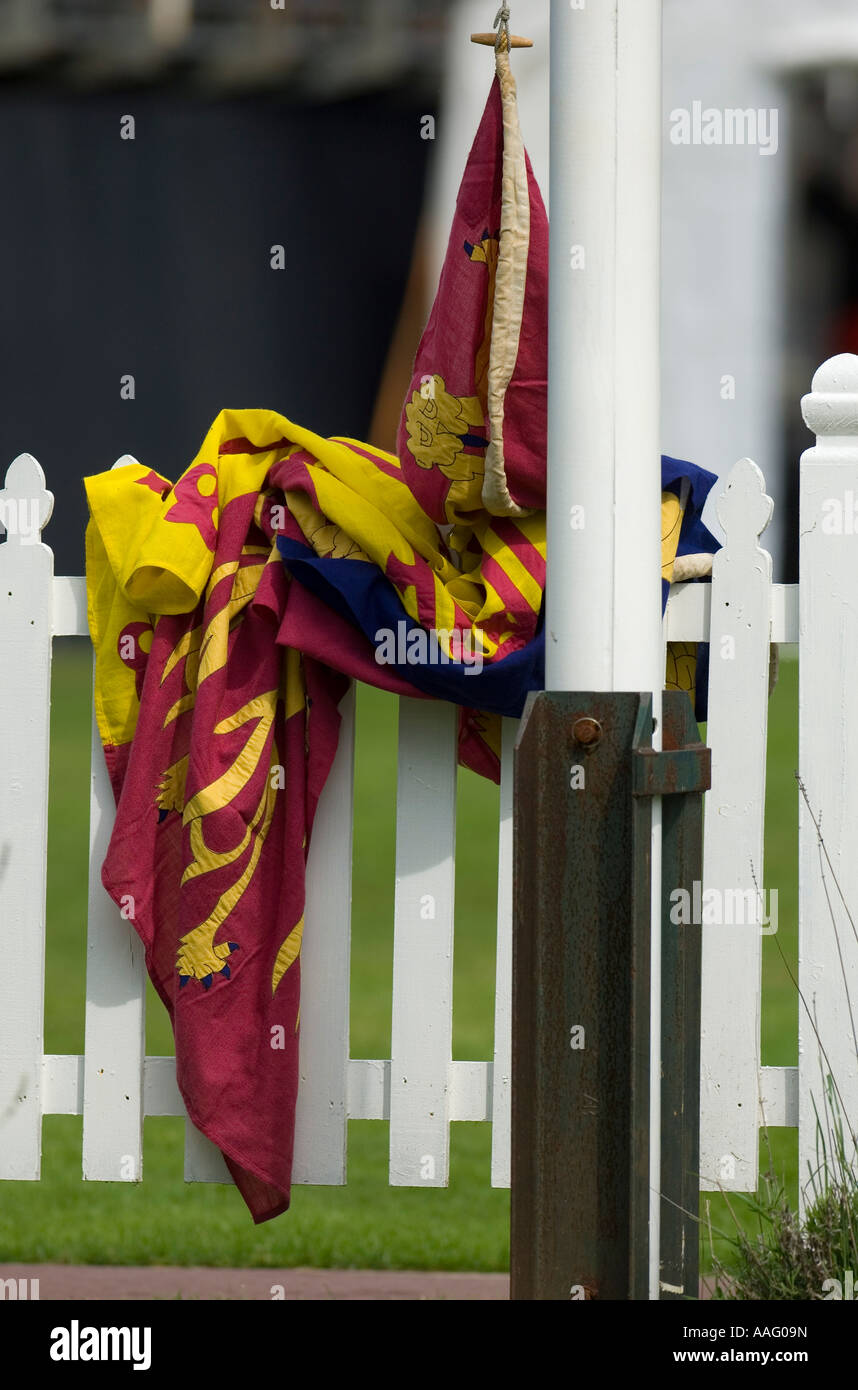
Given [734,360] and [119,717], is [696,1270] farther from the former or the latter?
[734,360]

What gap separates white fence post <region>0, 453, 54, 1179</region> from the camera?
2.74m

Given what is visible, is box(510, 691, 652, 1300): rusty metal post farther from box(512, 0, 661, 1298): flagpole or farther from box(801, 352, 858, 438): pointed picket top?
box(801, 352, 858, 438): pointed picket top

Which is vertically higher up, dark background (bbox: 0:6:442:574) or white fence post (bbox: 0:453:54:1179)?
dark background (bbox: 0:6:442:574)

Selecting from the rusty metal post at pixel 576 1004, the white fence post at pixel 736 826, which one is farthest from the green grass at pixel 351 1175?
the rusty metal post at pixel 576 1004

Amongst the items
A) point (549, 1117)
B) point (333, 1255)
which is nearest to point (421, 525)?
point (549, 1117)

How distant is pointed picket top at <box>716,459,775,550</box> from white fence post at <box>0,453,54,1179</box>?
3.60 ft

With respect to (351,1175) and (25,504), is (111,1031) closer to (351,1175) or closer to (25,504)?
(25,504)

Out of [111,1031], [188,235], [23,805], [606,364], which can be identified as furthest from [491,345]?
[188,235]

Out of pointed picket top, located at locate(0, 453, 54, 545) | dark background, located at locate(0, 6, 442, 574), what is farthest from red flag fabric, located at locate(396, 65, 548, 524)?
dark background, located at locate(0, 6, 442, 574)

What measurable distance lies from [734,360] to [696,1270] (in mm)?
9794

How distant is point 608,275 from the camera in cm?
206

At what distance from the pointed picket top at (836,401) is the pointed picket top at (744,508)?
0.40ft

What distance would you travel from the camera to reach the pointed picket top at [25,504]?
2.76 meters
